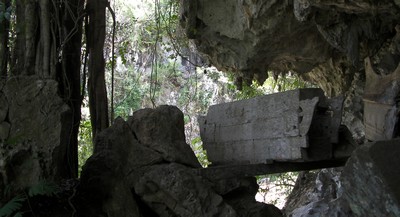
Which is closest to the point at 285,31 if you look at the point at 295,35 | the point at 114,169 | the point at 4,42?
the point at 295,35

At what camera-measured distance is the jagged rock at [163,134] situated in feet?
19.2

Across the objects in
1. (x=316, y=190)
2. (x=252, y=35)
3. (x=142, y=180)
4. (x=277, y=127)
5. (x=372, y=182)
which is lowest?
(x=316, y=190)

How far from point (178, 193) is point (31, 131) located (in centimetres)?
175

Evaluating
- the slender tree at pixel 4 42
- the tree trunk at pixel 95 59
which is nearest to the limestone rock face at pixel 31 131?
the slender tree at pixel 4 42

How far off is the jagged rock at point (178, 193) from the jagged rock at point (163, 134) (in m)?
0.32

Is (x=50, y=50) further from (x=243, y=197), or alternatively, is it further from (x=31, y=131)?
(x=243, y=197)

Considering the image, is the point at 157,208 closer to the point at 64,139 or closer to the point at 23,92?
the point at 64,139

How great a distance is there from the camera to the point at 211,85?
19.2 metres

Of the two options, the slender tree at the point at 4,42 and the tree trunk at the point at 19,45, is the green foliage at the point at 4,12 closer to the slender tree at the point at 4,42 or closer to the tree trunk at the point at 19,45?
the slender tree at the point at 4,42

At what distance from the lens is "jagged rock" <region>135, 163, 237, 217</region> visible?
5250mm

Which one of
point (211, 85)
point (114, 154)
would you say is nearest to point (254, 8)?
point (114, 154)

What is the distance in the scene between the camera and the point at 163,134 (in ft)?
19.7

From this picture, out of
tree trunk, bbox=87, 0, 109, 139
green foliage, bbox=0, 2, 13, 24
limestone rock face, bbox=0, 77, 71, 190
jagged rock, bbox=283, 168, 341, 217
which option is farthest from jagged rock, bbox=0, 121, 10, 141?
jagged rock, bbox=283, 168, 341, 217

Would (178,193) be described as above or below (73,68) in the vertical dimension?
below
